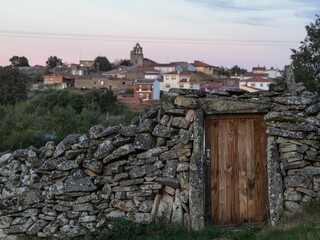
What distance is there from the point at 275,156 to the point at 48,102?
3543 cm

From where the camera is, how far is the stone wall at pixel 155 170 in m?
7.09

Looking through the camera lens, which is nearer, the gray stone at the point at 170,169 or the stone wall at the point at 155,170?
the stone wall at the point at 155,170

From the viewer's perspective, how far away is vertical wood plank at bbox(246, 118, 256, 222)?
24.3 feet

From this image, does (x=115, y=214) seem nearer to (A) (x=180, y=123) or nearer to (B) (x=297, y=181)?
(A) (x=180, y=123)

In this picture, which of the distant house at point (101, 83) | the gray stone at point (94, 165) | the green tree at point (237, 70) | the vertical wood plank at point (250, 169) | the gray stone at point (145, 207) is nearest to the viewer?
the gray stone at point (145, 207)

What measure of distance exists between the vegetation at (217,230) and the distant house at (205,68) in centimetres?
9390

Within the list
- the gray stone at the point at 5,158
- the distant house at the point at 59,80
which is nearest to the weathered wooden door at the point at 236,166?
the gray stone at the point at 5,158

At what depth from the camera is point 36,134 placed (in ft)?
83.4

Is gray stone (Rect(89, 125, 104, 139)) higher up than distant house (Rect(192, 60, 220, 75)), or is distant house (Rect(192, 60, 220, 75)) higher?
distant house (Rect(192, 60, 220, 75))

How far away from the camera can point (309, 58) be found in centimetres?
2500

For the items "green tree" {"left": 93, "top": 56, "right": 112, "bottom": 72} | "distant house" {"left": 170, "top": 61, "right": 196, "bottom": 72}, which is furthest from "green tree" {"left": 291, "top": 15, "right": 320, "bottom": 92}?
"green tree" {"left": 93, "top": 56, "right": 112, "bottom": 72}

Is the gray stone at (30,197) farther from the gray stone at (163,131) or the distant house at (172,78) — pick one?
the distant house at (172,78)

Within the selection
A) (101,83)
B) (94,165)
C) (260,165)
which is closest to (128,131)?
(94,165)

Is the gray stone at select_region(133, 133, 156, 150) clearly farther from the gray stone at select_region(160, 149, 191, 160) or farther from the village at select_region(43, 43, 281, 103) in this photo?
the village at select_region(43, 43, 281, 103)
